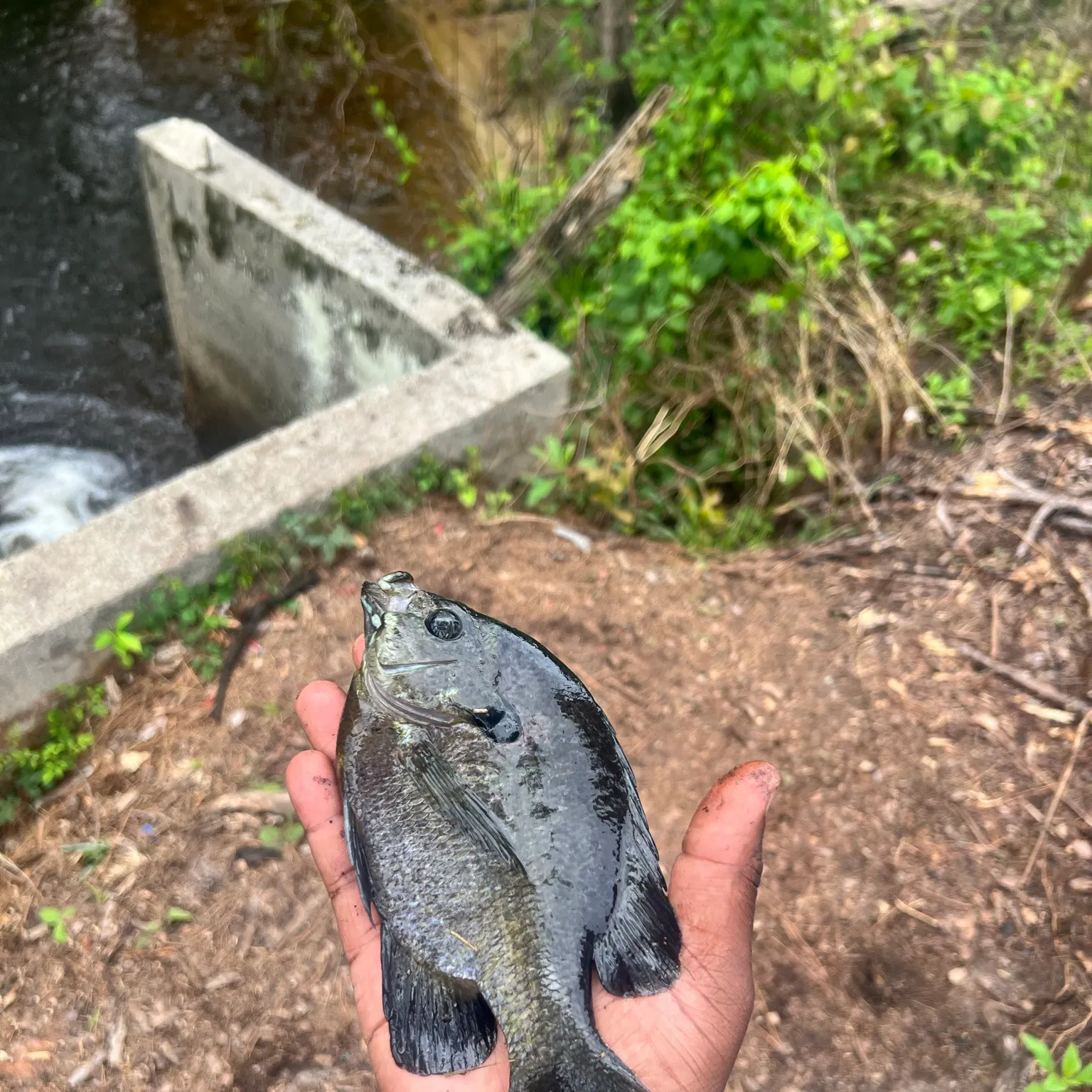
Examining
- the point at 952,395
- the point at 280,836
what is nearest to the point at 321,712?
the point at 280,836

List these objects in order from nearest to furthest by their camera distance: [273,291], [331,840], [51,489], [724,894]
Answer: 1. [724,894]
2. [331,840]
3. [273,291]
4. [51,489]

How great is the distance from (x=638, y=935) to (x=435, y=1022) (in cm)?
51

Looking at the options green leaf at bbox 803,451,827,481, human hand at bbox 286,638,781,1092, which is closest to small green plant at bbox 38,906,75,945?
human hand at bbox 286,638,781,1092

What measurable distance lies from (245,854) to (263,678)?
0.64m

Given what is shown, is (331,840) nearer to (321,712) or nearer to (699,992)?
(321,712)

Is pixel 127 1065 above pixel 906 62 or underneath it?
underneath

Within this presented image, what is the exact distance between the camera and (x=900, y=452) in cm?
386

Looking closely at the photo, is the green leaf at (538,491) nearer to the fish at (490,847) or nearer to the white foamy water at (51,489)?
the fish at (490,847)

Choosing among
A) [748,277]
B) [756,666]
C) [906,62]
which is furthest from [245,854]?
[906,62]

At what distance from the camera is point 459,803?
1.89m

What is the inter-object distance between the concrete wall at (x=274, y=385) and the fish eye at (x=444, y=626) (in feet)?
4.55

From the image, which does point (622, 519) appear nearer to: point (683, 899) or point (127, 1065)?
point (683, 899)

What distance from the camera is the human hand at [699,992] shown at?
184cm

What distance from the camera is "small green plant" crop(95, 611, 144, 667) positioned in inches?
111
